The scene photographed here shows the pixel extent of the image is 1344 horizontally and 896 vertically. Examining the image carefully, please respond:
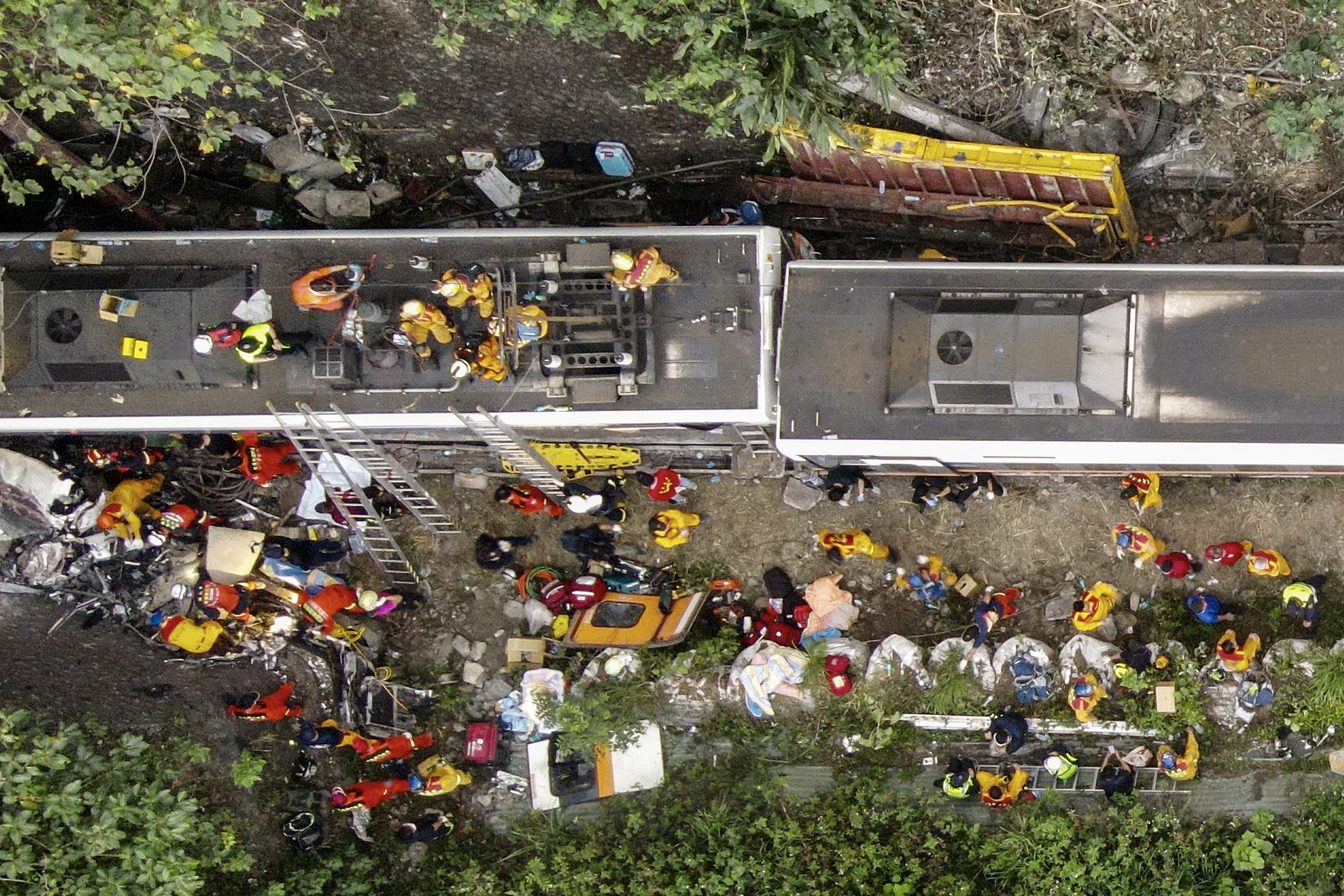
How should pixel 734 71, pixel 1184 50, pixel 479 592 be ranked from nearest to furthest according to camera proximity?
1. pixel 734 71
2. pixel 1184 50
3. pixel 479 592

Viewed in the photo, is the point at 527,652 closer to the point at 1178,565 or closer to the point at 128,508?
the point at 128,508

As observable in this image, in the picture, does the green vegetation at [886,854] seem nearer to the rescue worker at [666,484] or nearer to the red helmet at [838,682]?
the red helmet at [838,682]

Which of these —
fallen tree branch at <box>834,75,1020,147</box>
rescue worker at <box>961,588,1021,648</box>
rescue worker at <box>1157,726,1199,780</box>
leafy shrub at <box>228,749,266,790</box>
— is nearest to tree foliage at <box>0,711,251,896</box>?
leafy shrub at <box>228,749,266,790</box>

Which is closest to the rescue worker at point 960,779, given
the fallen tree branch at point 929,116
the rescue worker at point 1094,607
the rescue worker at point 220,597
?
the rescue worker at point 1094,607

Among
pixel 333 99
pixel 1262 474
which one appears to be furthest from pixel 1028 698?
pixel 333 99

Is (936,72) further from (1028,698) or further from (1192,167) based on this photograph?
(1028,698)

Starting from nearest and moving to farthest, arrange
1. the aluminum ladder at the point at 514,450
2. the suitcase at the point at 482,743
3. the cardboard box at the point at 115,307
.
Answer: the cardboard box at the point at 115,307
the aluminum ladder at the point at 514,450
the suitcase at the point at 482,743
